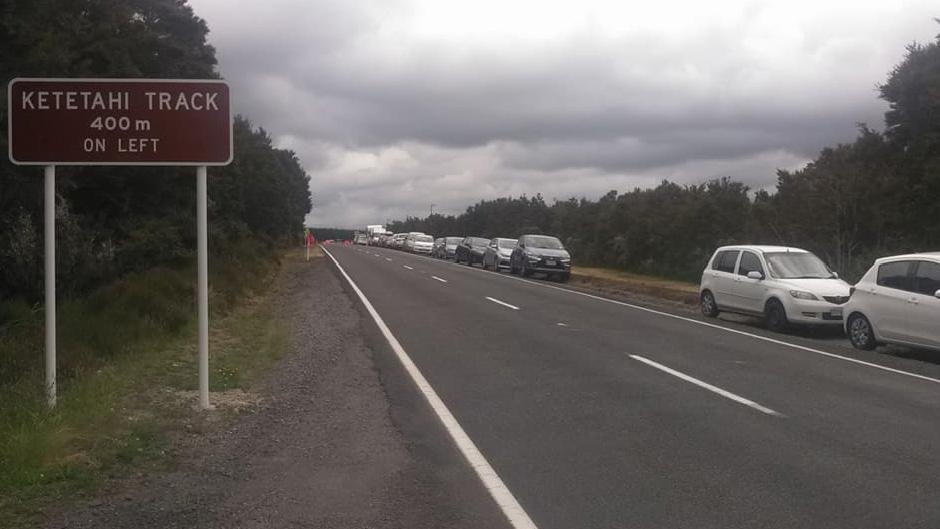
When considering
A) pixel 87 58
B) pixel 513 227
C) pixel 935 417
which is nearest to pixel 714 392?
pixel 935 417

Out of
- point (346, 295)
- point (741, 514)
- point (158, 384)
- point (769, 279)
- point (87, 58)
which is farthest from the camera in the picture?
point (346, 295)

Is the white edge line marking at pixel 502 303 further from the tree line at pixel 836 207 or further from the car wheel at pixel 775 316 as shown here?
the tree line at pixel 836 207

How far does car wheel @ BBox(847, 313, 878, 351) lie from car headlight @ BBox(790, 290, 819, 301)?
5.40 feet

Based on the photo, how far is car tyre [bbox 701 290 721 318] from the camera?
19.9 meters

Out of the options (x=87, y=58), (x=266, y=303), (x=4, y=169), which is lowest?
(x=266, y=303)

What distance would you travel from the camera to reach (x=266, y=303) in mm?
22734

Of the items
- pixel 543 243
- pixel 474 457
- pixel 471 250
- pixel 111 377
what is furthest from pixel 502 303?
pixel 471 250

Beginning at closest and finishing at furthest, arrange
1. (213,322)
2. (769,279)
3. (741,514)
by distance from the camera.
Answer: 1. (741,514)
2. (213,322)
3. (769,279)

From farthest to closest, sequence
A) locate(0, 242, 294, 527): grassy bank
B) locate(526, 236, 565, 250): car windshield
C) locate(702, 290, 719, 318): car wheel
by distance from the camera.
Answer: locate(526, 236, 565, 250): car windshield < locate(702, 290, 719, 318): car wheel < locate(0, 242, 294, 527): grassy bank

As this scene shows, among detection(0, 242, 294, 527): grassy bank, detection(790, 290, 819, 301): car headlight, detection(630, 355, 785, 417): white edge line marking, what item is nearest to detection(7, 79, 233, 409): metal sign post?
detection(0, 242, 294, 527): grassy bank

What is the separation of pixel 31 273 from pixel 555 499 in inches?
637

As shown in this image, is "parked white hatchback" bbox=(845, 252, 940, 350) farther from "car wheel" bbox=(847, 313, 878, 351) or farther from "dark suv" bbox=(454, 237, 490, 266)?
"dark suv" bbox=(454, 237, 490, 266)

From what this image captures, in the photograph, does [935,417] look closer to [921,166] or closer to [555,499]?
[555,499]

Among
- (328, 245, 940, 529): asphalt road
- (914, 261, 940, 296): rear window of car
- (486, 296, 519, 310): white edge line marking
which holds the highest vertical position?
(914, 261, 940, 296): rear window of car
